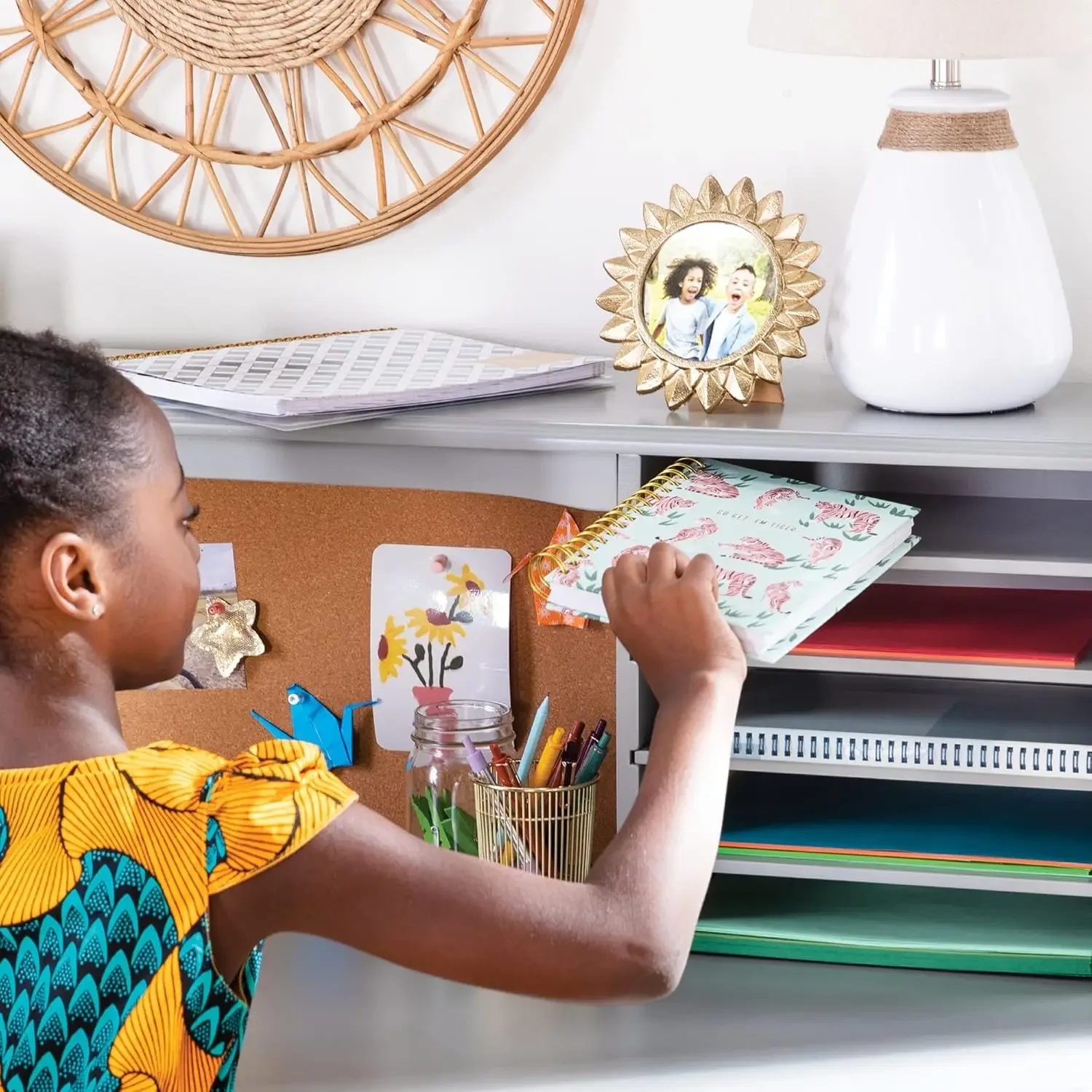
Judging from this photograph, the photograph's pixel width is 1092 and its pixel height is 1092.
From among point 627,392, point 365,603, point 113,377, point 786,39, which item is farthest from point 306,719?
point 786,39

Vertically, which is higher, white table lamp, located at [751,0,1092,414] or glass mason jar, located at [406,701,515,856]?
white table lamp, located at [751,0,1092,414]

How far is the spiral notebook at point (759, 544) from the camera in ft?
2.68

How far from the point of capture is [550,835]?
1.00 meters

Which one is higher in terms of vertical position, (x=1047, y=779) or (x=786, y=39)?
(x=786, y=39)

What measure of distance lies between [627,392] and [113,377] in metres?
0.44

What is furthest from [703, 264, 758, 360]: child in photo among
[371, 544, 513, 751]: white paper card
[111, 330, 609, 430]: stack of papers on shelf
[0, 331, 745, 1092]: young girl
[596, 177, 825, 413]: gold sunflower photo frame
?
[0, 331, 745, 1092]: young girl

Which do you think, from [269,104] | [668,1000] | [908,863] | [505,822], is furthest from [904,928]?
[269,104]

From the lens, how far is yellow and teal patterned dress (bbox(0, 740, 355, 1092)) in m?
0.63

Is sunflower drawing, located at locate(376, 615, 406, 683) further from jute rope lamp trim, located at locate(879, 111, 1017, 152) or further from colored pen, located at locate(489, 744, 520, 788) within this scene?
jute rope lamp trim, located at locate(879, 111, 1017, 152)

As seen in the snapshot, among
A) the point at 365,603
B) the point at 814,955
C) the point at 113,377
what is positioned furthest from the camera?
the point at 365,603

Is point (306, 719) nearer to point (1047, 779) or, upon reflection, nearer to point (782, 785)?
point (782, 785)

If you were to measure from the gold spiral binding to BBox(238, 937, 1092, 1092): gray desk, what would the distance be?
27 cm

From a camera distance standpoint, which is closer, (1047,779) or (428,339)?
(1047,779)

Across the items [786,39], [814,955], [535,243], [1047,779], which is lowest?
[814,955]
